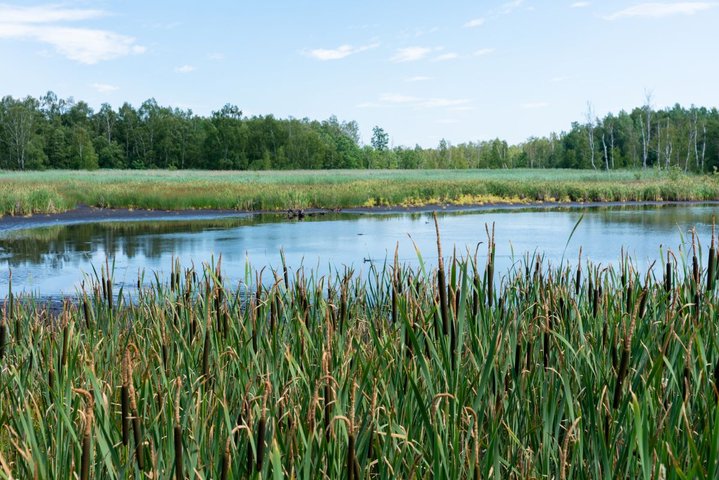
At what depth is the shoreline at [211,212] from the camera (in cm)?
2358

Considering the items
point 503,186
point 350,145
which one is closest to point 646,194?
point 503,186

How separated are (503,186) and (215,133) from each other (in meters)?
66.7

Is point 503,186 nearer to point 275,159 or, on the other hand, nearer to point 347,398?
point 347,398

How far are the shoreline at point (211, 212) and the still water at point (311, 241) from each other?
36.7 inches

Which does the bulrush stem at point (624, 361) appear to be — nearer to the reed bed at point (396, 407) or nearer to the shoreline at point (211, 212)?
the reed bed at point (396, 407)

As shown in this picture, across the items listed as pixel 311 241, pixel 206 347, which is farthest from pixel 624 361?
pixel 311 241

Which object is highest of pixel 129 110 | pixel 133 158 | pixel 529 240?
pixel 129 110

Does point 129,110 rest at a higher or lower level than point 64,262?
higher

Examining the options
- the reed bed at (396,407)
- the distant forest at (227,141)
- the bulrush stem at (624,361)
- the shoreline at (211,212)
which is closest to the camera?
the reed bed at (396,407)

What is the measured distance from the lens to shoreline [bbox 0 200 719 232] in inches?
928

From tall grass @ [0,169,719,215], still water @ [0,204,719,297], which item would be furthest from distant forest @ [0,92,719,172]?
still water @ [0,204,719,297]

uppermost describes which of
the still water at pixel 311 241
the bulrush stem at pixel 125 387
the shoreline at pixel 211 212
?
the bulrush stem at pixel 125 387

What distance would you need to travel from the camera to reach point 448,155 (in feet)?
491

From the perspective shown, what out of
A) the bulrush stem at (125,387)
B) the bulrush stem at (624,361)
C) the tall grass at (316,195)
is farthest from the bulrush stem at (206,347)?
the tall grass at (316,195)
